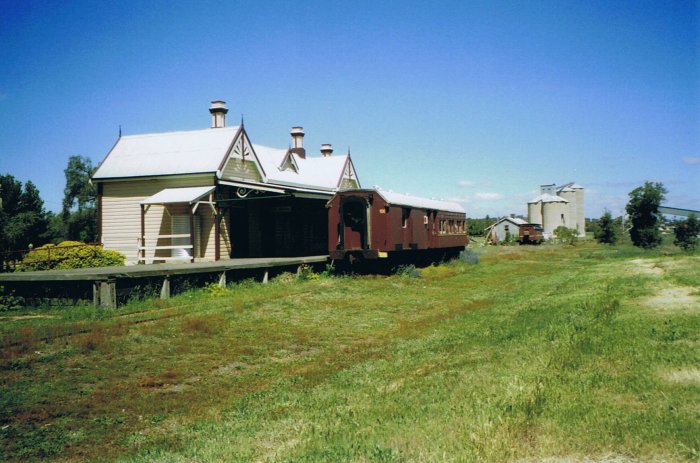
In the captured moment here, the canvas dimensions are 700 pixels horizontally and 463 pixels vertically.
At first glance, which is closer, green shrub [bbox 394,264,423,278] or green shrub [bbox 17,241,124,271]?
green shrub [bbox 17,241,124,271]

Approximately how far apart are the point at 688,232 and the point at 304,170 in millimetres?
32516

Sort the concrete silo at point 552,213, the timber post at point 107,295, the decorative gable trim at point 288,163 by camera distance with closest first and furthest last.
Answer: the timber post at point 107,295 → the decorative gable trim at point 288,163 → the concrete silo at point 552,213

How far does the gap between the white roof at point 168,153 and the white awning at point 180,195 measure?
77 centimetres

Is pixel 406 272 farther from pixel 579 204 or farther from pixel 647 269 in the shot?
pixel 579 204

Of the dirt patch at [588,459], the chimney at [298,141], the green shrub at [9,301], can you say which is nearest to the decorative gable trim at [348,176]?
the chimney at [298,141]

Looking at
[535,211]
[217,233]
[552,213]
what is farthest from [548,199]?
[217,233]

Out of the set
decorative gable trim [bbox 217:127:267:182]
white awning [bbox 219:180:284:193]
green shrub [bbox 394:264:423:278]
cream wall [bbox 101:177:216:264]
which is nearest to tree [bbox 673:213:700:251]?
green shrub [bbox 394:264:423:278]

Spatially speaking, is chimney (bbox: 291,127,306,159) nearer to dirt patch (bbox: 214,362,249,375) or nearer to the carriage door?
the carriage door

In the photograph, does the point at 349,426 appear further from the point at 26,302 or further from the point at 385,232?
the point at 385,232

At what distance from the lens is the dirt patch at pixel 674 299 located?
426 inches

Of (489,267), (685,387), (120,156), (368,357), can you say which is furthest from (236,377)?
(489,267)

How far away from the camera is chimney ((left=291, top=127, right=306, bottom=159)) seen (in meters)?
40.6

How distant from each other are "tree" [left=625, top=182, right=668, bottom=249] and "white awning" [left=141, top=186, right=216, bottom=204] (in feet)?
123

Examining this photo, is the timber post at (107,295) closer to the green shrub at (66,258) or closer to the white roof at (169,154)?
the green shrub at (66,258)
